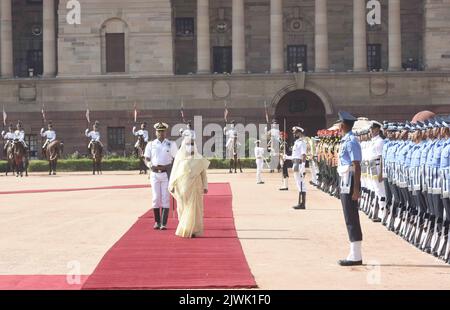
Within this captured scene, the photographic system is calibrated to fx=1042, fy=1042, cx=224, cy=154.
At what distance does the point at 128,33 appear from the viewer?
229ft

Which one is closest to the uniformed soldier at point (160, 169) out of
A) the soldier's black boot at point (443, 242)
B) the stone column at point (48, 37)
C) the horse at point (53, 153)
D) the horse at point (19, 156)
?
the soldier's black boot at point (443, 242)

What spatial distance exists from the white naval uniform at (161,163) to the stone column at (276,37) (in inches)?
1737

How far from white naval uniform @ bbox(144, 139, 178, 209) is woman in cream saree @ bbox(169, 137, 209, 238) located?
741 mm

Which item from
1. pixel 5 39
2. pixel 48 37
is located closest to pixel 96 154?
pixel 48 37

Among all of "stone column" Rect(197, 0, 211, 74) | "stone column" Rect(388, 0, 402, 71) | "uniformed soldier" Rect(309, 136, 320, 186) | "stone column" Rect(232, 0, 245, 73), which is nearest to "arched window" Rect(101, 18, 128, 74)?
"stone column" Rect(197, 0, 211, 74)

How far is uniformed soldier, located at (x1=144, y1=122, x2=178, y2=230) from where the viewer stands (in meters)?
25.1

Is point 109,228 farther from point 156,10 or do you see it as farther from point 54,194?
point 156,10

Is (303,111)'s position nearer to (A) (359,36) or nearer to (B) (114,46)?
(A) (359,36)

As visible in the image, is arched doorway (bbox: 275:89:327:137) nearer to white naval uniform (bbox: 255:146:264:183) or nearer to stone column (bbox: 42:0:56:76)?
stone column (bbox: 42:0:56:76)

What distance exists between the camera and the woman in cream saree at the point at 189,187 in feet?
76.7

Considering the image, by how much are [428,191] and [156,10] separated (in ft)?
170

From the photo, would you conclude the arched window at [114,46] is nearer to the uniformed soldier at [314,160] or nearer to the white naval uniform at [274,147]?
the white naval uniform at [274,147]

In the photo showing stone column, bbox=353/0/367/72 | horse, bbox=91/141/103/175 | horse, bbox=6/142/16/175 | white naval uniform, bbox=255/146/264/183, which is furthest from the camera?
stone column, bbox=353/0/367/72

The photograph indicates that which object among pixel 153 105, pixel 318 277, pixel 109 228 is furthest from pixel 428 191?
pixel 153 105
